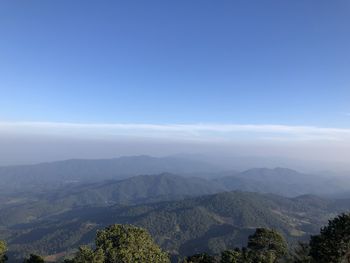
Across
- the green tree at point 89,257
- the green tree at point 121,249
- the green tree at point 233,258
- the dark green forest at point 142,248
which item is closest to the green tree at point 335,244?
the dark green forest at point 142,248

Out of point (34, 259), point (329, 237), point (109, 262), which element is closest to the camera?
point (109, 262)

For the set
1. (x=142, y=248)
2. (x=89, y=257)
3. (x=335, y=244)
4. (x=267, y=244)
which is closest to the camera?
(x=89, y=257)

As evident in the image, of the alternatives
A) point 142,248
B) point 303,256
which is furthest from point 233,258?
point 142,248

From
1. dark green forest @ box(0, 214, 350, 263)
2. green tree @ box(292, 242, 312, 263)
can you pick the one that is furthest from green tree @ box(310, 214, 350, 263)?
green tree @ box(292, 242, 312, 263)

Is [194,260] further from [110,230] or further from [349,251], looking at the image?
[349,251]

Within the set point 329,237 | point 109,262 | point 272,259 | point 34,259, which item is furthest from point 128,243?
point 329,237

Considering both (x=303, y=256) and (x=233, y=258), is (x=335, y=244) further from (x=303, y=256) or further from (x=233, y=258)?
(x=233, y=258)
